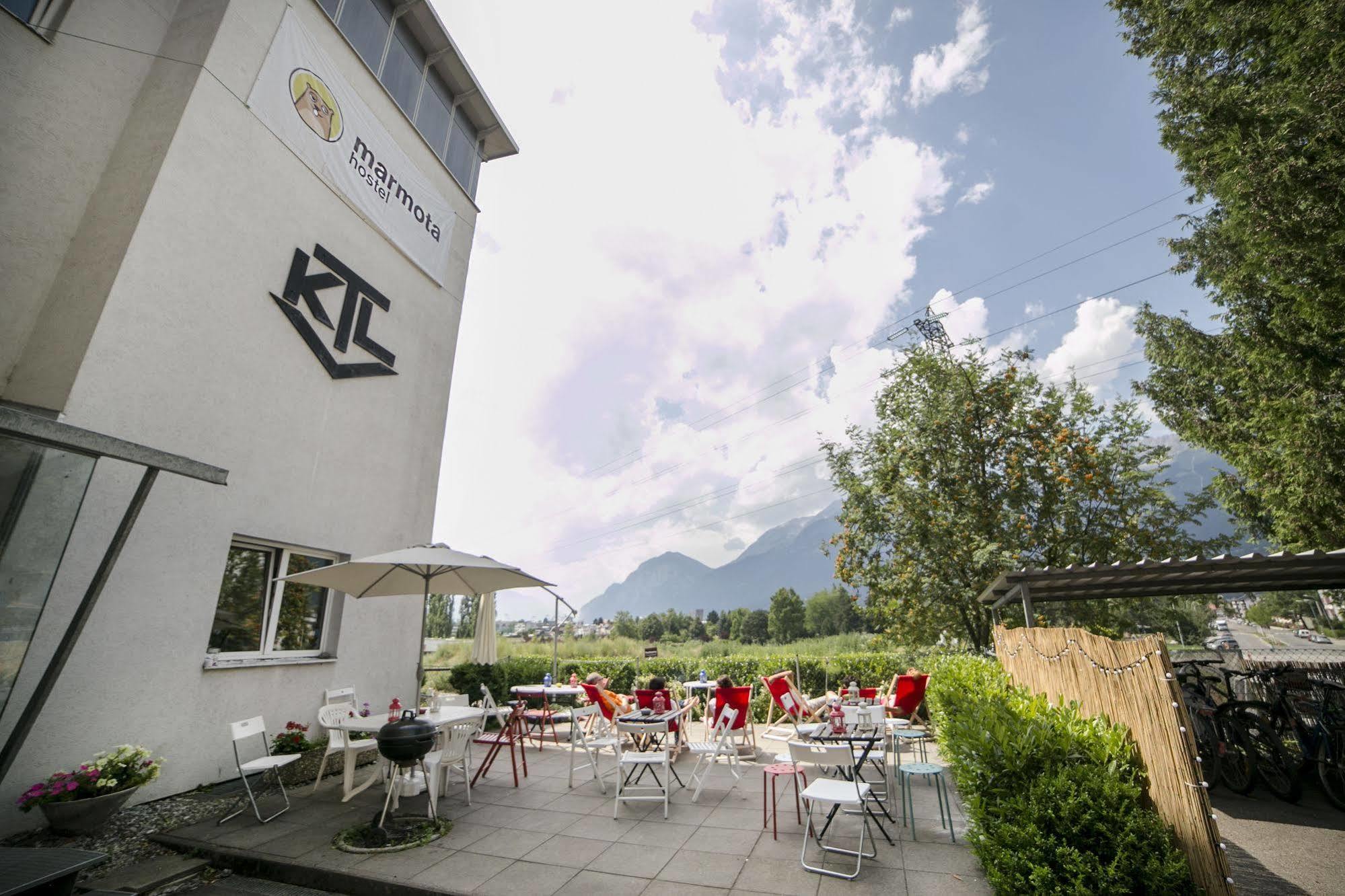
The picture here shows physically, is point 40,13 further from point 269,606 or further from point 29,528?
point 269,606

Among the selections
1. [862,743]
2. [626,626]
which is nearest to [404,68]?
[862,743]

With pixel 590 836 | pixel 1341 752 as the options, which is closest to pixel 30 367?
pixel 590 836

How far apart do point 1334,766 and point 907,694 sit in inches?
190

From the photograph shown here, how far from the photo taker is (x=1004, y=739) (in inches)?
144

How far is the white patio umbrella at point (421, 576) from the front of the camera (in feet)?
19.2

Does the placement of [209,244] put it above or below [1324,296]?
above

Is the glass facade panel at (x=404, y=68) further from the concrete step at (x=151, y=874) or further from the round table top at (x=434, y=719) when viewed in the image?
the concrete step at (x=151, y=874)

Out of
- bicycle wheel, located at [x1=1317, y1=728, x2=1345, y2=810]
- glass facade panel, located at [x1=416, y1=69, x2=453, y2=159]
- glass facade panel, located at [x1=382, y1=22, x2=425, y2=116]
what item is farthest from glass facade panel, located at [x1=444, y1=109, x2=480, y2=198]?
bicycle wheel, located at [x1=1317, y1=728, x2=1345, y2=810]

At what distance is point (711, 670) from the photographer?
1429 cm

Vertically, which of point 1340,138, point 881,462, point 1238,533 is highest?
point 1340,138

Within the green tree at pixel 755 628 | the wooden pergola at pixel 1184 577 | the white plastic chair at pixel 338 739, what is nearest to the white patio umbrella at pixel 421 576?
the white plastic chair at pixel 338 739

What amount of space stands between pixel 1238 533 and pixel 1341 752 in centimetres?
1228

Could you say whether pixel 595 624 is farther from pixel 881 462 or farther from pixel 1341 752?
pixel 1341 752

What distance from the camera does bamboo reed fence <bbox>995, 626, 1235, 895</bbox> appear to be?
116 inches
